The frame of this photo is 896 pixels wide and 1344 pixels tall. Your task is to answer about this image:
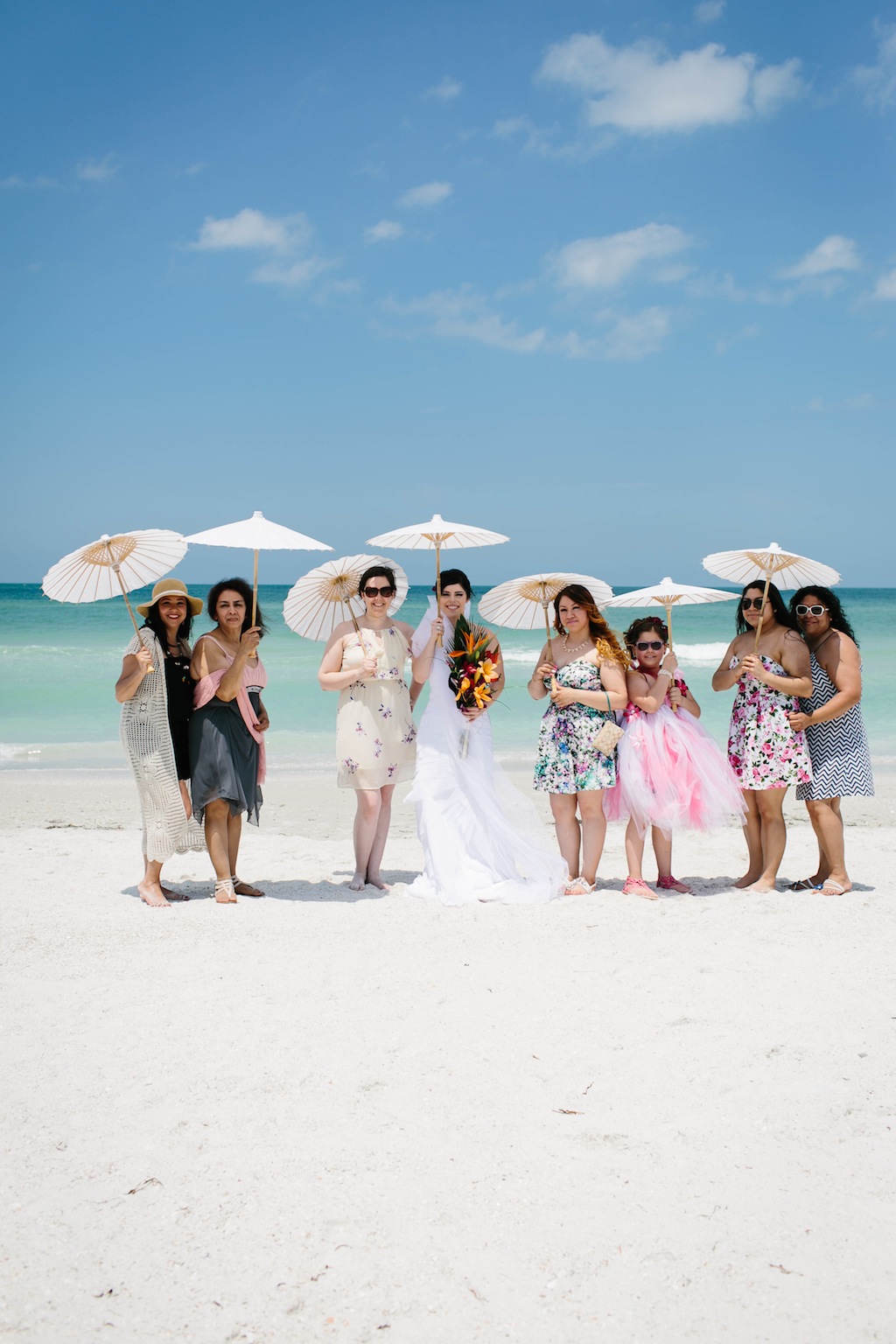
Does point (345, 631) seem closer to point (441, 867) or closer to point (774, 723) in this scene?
point (441, 867)

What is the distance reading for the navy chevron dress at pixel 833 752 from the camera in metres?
5.31

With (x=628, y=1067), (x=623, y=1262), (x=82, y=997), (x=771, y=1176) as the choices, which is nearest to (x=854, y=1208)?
(x=771, y=1176)

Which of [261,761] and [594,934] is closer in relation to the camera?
[594,934]

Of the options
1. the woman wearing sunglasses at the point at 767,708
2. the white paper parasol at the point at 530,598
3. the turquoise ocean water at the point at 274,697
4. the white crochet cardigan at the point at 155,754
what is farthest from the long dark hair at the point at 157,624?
the turquoise ocean water at the point at 274,697

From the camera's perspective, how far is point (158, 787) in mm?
5195

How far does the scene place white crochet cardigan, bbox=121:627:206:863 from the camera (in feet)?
17.0

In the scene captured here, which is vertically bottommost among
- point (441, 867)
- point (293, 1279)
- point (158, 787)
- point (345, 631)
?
point (293, 1279)

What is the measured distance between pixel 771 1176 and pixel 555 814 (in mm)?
3030

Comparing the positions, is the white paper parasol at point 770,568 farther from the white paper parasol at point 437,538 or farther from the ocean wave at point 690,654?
the ocean wave at point 690,654

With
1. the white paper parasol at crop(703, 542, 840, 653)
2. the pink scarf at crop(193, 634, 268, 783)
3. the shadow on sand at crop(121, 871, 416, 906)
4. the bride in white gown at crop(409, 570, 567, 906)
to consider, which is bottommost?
the shadow on sand at crop(121, 871, 416, 906)

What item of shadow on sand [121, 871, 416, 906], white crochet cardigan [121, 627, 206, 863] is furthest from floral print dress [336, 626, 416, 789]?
white crochet cardigan [121, 627, 206, 863]

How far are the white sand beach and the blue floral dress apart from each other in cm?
68

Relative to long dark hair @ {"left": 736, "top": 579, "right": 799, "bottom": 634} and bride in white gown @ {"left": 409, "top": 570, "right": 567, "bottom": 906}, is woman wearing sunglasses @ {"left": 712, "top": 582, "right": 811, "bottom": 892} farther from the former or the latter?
bride in white gown @ {"left": 409, "top": 570, "right": 567, "bottom": 906}

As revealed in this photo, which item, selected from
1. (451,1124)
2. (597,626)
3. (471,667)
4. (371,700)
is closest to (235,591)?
Answer: (371,700)
